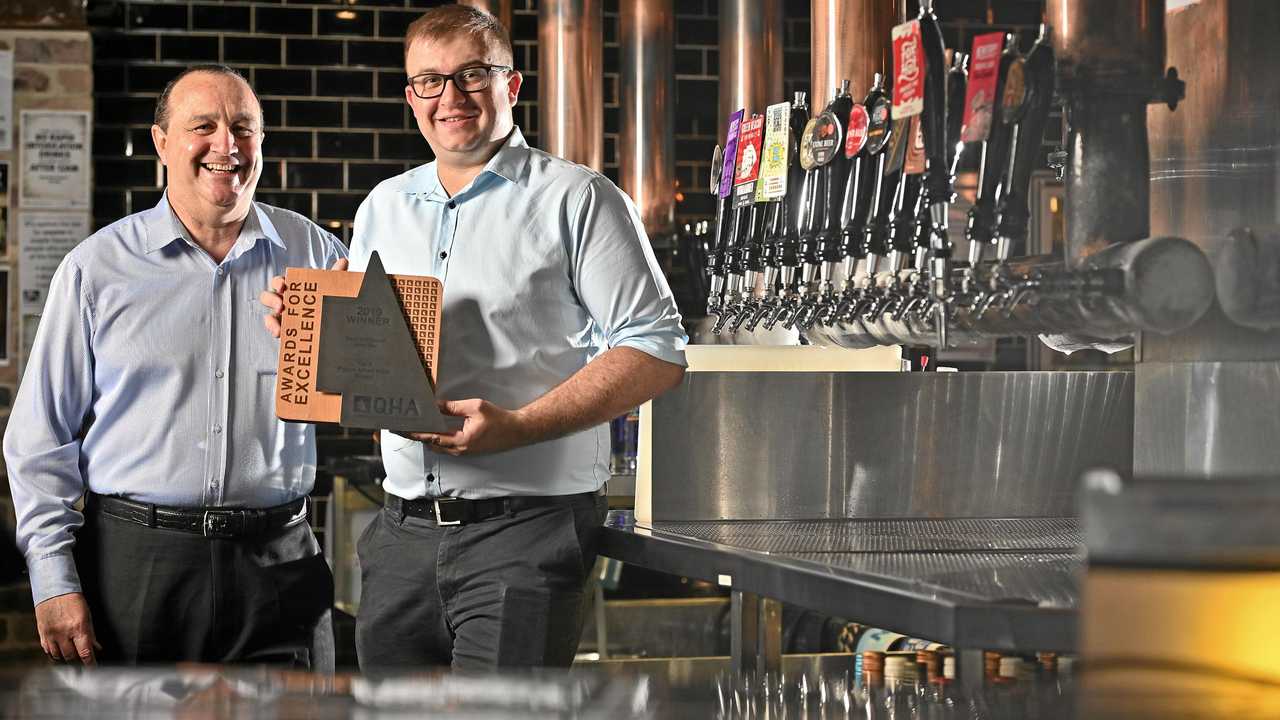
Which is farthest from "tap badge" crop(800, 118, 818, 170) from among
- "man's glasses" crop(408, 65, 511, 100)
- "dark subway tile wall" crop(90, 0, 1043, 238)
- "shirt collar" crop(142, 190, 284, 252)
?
"dark subway tile wall" crop(90, 0, 1043, 238)

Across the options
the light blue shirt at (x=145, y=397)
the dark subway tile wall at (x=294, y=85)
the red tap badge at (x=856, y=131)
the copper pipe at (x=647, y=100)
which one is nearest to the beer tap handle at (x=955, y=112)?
the red tap badge at (x=856, y=131)

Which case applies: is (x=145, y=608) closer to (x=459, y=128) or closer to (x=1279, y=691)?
(x=459, y=128)

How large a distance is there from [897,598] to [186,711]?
0.79 metres

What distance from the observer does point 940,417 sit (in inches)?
98.9

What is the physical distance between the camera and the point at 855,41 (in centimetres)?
261

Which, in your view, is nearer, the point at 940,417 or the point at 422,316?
the point at 422,316

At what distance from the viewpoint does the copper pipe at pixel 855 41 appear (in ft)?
8.55

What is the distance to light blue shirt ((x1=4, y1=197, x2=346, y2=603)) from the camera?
7.59 feet

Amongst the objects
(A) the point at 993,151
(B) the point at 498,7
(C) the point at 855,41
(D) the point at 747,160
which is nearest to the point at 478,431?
(A) the point at 993,151

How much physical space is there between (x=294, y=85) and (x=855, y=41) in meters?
2.81

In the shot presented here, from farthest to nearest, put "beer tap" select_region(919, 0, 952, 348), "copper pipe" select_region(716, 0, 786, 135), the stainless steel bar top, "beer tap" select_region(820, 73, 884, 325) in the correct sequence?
"copper pipe" select_region(716, 0, 786, 135) → "beer tap" select_region(820, 73, 884, 325) → "beer tap" select_region(919, 0, 952, 348) → the stainless steel bar top

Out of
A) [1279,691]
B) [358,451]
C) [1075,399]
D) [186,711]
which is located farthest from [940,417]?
[358,451]

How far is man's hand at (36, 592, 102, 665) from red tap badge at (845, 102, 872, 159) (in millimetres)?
1389

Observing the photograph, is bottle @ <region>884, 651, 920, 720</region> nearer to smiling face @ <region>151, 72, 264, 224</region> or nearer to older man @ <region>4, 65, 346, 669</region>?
older man @ <region>4, 65, 346, 669</region>
